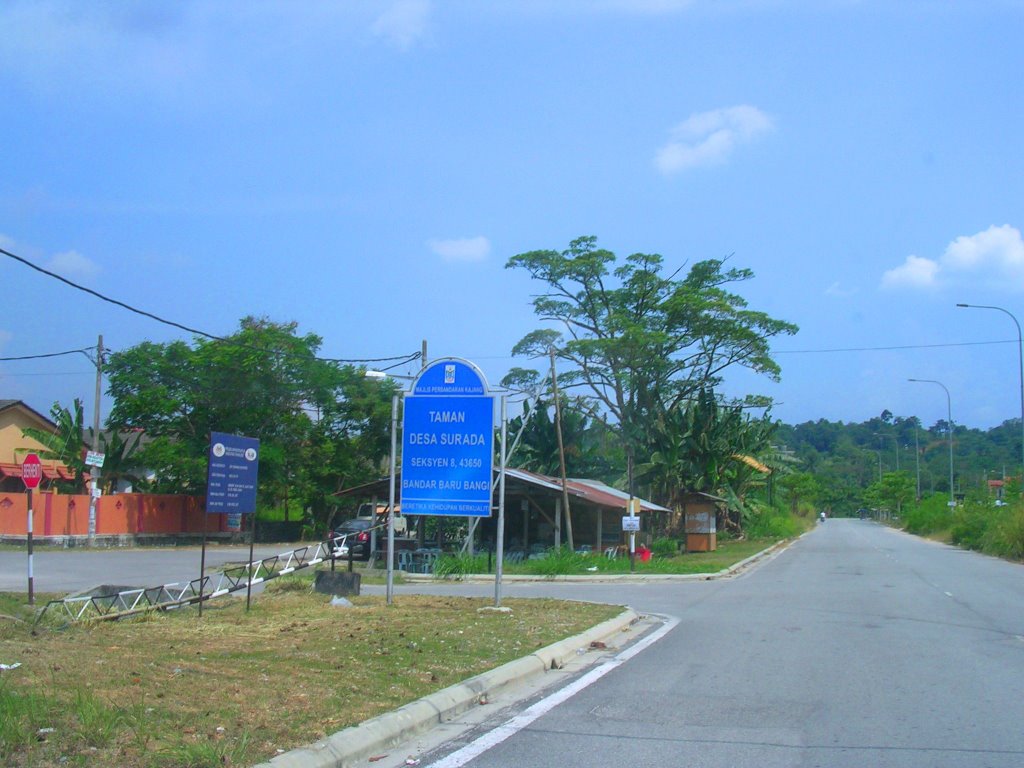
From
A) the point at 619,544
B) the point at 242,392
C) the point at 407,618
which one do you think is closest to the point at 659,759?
the point at 407,618

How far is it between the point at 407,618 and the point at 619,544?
83.1 ft

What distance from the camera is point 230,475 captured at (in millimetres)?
14328

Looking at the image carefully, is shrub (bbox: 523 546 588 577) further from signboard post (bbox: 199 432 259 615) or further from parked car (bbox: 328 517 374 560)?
signboard post (bbox: 199 432 259 615)

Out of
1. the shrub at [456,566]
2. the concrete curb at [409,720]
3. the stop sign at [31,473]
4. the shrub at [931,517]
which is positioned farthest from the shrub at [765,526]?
the concrete curb at [409,720]

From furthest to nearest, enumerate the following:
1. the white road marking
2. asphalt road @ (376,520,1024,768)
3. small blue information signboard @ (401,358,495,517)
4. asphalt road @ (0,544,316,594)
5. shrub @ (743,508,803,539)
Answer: shrub @ (743,508,803,539) → asphalt road @ (0,544,316,594) → small blue information signboard @ (401,358,495,517) → asphalt road @ (376,520,1024,768) → the white road marking

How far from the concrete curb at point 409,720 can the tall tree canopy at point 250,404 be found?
3362 cm

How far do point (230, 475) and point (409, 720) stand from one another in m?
7.72

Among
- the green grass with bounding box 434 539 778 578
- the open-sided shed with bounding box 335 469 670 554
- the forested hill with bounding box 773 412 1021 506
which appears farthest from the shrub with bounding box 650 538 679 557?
the forested hill with bounding box 773 412 1021 506

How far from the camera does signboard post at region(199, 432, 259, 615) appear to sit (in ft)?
45.6

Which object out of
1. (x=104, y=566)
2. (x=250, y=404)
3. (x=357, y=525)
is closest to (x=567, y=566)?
(x=104, y=566)

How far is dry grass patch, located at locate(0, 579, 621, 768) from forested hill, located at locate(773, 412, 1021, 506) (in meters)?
83.3

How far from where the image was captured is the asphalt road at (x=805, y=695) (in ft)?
22.9

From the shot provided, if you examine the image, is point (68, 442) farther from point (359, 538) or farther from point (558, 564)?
point (558, 564)

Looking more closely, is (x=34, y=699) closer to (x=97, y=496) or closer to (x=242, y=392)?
(x=97, y=496)
